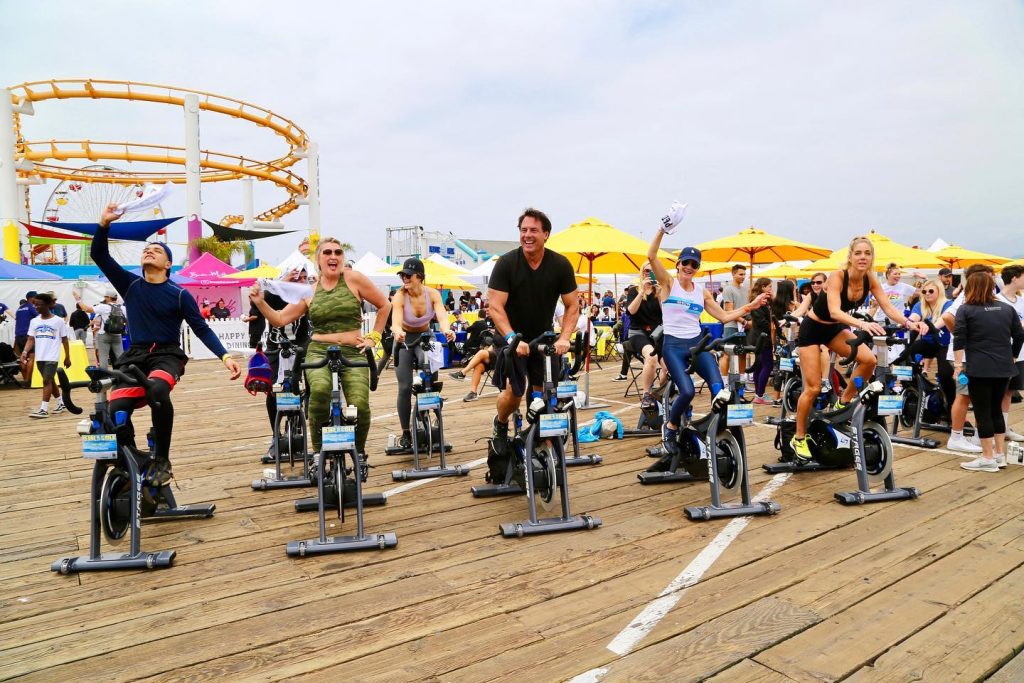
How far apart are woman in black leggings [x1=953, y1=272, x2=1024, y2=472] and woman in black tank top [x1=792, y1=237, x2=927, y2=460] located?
103 centimetres

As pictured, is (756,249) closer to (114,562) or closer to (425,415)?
(425,415)

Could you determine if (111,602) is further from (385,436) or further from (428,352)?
(385,436)

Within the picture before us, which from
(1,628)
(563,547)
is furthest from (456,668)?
(1,628)

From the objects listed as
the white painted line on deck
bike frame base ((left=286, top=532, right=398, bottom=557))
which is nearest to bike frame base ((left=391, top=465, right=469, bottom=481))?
bike frame base ((left=286, top=532, right=398, bottom=557))

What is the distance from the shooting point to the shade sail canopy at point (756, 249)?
10586mm

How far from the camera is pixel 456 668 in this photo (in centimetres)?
243

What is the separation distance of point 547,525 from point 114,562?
2538mm

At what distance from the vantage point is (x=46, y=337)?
936cm

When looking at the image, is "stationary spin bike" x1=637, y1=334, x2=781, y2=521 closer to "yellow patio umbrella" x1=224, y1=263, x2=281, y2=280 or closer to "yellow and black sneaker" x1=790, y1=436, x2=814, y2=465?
"yellow and black sneaker" x1=790, y1=436, x2=814, y2=465

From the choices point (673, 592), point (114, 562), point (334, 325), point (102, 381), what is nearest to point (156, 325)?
point (102, 381)

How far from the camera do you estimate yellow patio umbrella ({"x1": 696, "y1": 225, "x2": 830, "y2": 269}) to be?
10.6m

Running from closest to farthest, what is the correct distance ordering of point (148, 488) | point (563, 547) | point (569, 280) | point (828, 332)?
point (563, 547) < point (148, 488) < point (569, 280) < point (828, 332)

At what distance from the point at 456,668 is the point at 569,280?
8.96 ft

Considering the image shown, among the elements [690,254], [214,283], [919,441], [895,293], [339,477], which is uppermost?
[214,283]
